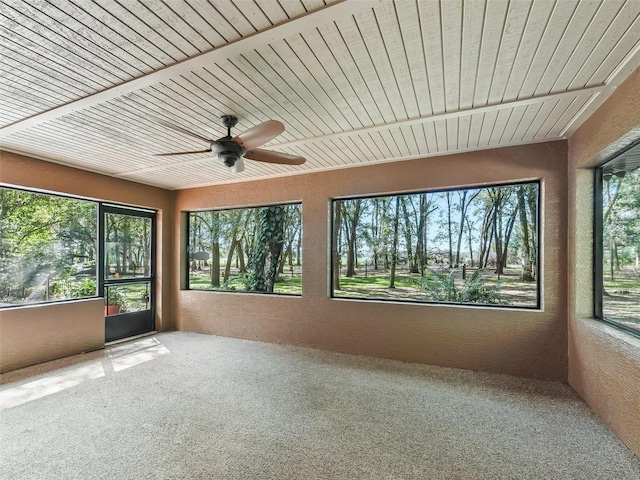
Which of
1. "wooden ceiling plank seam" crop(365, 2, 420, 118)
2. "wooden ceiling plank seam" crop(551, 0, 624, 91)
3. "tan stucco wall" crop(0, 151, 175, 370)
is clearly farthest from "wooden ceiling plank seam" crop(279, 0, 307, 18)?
"tan stucco wall" crop(0, 151, 175, 370)

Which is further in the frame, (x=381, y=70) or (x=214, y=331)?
(x=214, y=331)

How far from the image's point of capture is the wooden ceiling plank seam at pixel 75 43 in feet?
4.97

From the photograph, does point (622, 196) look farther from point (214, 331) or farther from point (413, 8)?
point (214, 331)

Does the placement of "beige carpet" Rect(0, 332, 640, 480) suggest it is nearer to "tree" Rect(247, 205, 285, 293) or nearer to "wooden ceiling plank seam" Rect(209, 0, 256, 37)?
"tree" Rect(247, 205, 285, 293)

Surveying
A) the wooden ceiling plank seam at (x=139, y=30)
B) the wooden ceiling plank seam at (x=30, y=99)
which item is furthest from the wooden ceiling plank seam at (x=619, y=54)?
the wooden ceiling plank seam at (x=30, y=99)

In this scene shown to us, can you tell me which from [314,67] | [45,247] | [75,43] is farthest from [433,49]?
[45,247]

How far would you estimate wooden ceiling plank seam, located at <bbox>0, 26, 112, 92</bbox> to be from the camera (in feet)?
5.65

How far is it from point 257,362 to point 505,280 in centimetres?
315

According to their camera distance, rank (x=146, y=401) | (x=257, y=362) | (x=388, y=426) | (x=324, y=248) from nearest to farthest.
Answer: (x=388, y=426), (x=146, y=401), (x=257, y=362), (x=324, y=248)

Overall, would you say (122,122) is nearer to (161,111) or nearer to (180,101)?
(161,111)

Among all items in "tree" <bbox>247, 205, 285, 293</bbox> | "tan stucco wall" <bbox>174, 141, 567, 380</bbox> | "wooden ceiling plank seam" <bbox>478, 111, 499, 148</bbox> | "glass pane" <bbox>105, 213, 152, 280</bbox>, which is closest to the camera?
"wooden ceiling plank seam" <bbox>478, 111, 499, 148</bbox>

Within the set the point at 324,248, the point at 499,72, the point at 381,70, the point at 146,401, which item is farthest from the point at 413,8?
the point at 146,401

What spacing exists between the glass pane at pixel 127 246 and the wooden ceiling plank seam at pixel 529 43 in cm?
521

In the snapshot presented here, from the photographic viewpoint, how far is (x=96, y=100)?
7.64 ft
